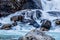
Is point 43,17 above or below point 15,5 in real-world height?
below

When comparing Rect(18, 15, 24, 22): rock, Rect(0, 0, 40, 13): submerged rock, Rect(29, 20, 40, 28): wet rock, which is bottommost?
Rect(29, 20, 40, 28): wet rock

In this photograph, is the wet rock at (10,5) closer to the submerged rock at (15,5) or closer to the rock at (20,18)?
the submerged rock at (15,5)

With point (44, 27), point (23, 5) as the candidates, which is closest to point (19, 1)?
point (23, 5)

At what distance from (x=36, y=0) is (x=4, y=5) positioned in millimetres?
3812

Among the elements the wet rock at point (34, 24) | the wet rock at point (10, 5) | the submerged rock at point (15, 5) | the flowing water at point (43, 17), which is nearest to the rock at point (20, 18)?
the flowing water at point (43, 17)

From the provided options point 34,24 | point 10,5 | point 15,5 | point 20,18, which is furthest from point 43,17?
point 10,5

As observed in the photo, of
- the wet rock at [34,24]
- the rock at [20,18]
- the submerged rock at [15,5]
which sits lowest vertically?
the wet rock at [34,24]

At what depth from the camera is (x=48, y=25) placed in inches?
695

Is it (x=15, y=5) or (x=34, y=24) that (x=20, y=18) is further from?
(x=15, y=5)

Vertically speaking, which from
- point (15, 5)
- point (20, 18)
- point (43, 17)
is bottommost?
point (43, 17)

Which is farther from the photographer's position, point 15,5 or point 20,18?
point 15,5

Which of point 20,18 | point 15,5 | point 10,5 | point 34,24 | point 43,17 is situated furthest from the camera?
point 15,5

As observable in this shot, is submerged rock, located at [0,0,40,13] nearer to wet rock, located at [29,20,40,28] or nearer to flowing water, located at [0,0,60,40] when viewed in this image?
flowing water, located at [0,0,60,40]

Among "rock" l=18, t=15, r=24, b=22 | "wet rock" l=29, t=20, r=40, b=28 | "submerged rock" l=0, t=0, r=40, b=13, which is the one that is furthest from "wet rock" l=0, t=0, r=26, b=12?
"wet rock" l=29, t=20, r=40, b=28
